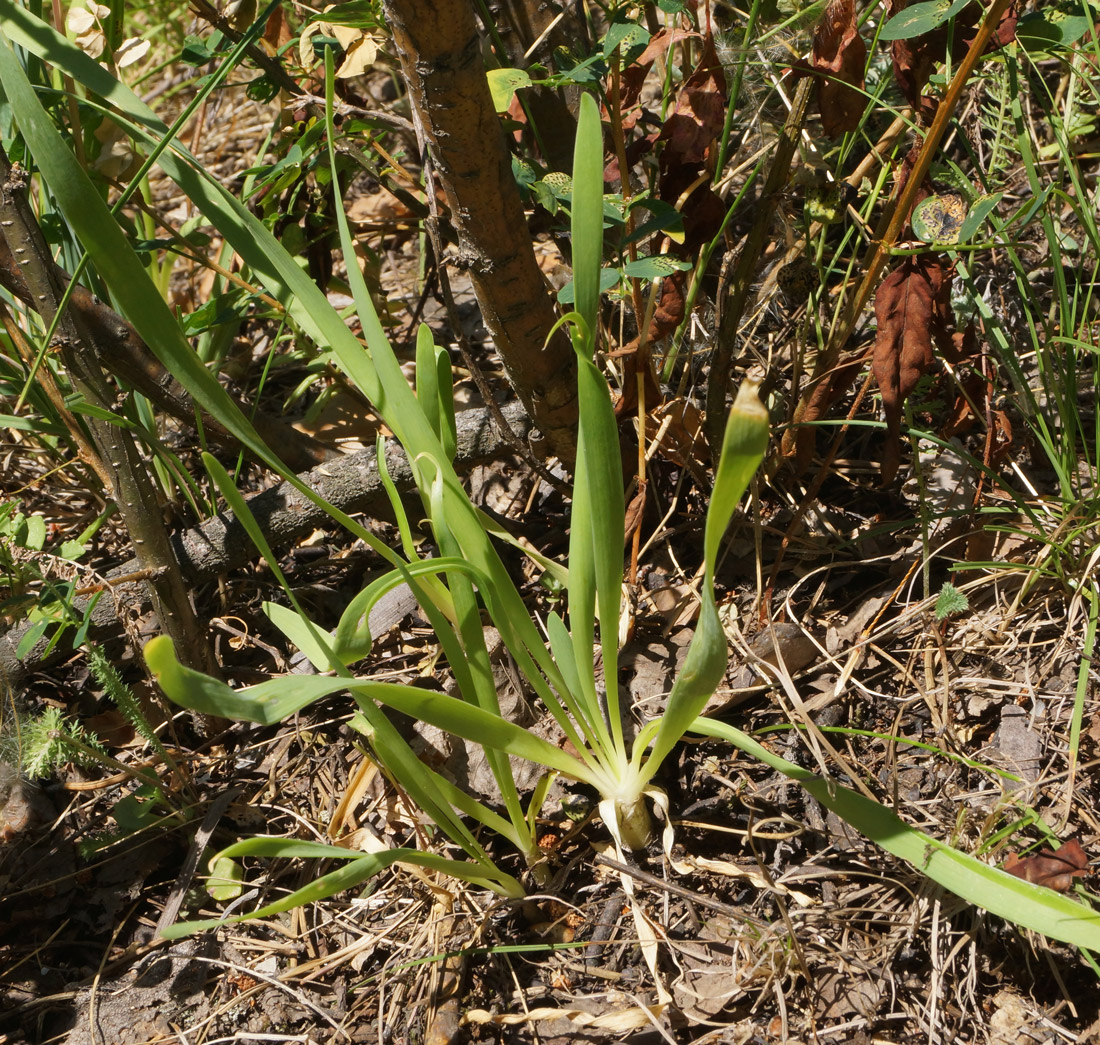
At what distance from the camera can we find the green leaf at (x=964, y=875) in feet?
2.34

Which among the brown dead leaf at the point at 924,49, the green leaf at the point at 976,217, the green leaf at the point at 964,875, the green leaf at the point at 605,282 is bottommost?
the green leaf at the point at 964,875

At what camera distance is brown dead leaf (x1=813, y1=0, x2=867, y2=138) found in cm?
93

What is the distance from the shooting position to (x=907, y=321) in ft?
3.21

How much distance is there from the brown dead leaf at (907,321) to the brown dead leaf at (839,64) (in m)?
0.18

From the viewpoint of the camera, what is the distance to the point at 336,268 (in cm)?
178

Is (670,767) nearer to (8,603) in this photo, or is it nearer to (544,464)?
(544,464)

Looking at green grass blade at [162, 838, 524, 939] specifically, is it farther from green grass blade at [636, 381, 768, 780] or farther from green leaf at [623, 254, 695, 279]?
green leaf at [623, 254, 695, 279]

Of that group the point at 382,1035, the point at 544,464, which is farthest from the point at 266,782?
the point at 544,464

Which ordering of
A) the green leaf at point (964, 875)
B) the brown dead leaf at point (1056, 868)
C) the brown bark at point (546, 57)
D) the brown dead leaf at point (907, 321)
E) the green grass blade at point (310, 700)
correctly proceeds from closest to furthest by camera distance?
1. the green grass blade at point (310, 700)
2. the green leaf at point (964, 875)
3. the brown dead leaf at point (1056, 868)
4. the brown dead leaf at point (907, 321)
5. the brown bark at point (546, 57)

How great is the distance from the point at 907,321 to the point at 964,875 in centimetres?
57

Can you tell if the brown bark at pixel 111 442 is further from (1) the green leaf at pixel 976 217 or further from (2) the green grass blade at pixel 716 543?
(1) the green leaf at pixel 976 217

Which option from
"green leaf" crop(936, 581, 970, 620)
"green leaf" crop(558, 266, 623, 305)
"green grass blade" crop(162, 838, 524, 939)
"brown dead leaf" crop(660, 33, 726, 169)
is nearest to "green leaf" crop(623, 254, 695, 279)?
"green leaf" crop(558, 266, 623, 305)

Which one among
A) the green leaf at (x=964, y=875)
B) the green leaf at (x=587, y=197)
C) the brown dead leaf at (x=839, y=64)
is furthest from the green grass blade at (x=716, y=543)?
the brown dead leaf at (x=839, y=64)

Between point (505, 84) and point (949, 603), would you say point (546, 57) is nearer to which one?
point (505, 84)
